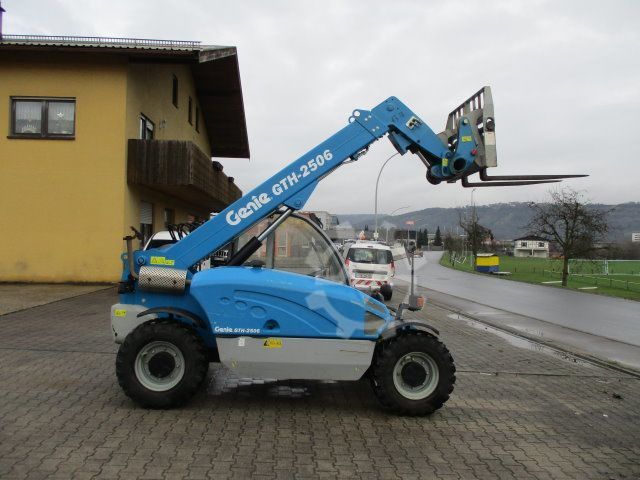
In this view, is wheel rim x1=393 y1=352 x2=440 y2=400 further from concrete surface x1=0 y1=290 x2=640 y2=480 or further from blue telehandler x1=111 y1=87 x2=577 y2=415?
concrete surface x1=0 y1=290 x2=640 y2=480

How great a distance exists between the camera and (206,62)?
2273 cm

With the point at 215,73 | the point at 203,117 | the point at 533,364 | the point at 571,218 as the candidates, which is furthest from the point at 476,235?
the point at 533,364

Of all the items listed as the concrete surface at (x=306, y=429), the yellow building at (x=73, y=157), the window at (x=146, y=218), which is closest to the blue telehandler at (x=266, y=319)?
the concrete surface at (x=306, y=429)

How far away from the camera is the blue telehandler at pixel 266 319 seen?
5.25 metres

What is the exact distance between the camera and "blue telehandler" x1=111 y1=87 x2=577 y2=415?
5254 millimetres

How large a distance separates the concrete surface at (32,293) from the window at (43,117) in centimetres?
477

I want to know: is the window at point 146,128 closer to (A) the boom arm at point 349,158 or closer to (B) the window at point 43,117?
(B) the window at point 43,117

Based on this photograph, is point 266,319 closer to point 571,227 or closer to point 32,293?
point 32,293

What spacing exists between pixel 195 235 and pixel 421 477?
3180 mm

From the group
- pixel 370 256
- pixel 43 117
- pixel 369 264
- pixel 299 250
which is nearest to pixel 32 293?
pixel 43 117

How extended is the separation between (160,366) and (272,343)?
1.12 metres

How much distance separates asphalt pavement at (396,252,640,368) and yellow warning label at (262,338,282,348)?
6178mm

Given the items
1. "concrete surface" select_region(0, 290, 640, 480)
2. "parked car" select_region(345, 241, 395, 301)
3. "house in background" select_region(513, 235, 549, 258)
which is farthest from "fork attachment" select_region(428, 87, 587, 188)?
"house in background" select_region(513, 235, 549, 258)

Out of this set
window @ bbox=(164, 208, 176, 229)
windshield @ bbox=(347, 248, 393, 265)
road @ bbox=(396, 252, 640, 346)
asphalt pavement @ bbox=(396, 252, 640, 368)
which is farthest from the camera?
window @ bbox=(164, 208, 176, 229)
